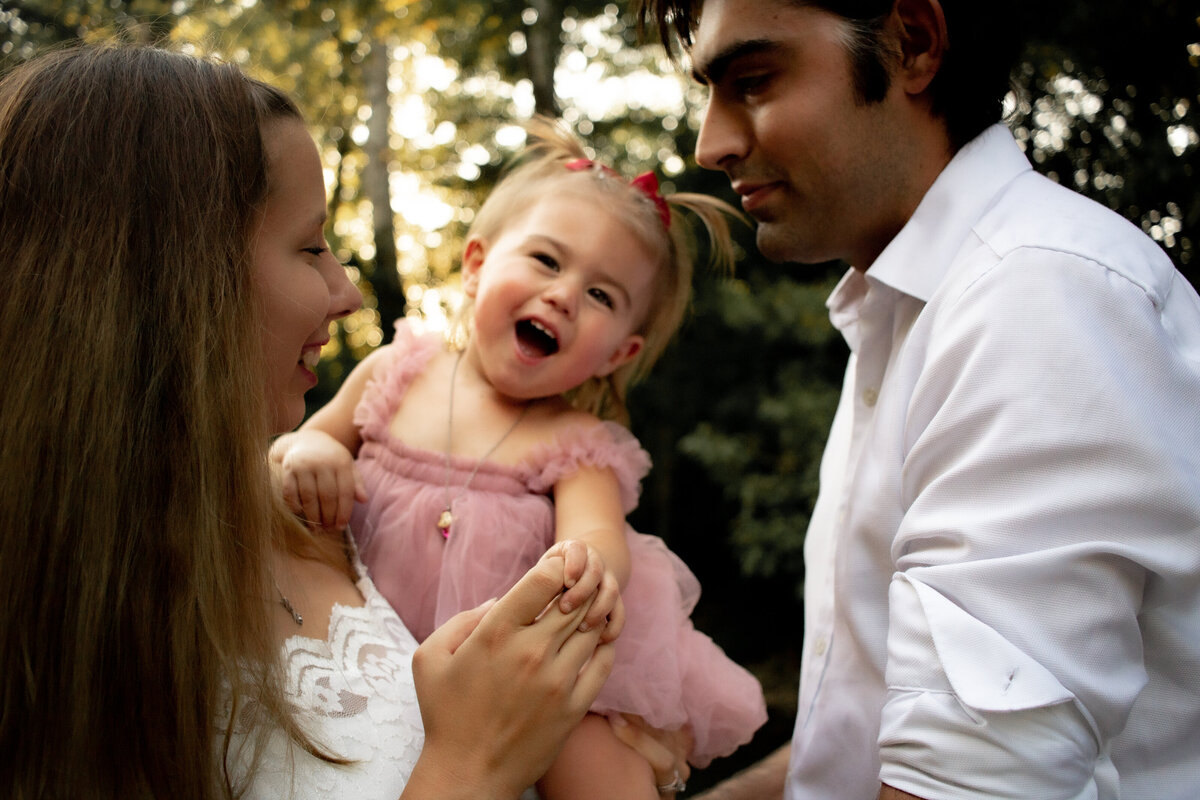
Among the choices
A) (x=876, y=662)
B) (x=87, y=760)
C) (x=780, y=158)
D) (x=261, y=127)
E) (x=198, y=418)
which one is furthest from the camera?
(x=780, y=158)

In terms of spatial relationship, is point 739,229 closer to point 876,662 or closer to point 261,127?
point 876,662

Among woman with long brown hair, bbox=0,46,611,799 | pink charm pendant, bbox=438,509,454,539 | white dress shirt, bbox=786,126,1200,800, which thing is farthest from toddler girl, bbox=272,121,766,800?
white dress shirt, bbox=786,126,1200,800

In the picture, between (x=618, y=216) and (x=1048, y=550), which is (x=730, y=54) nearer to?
(x=618, y=216)

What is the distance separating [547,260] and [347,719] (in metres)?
1.13

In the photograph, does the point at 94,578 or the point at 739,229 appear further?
the point at 739,229

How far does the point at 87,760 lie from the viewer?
1.03 metres

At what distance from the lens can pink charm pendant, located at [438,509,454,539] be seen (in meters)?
1.79

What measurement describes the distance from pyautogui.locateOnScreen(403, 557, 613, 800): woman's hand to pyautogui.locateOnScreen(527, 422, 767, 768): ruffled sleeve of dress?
515mm

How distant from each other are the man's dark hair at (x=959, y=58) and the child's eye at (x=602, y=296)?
72cm

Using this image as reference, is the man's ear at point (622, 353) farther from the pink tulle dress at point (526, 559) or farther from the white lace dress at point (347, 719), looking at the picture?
the white lace dress at point (347, 719)

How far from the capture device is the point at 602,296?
205cm

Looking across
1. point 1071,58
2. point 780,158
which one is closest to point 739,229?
point 1071,58

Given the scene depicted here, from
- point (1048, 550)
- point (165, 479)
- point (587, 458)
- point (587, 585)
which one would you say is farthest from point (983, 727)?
point (165, 479)

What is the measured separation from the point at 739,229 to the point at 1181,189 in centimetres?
323
